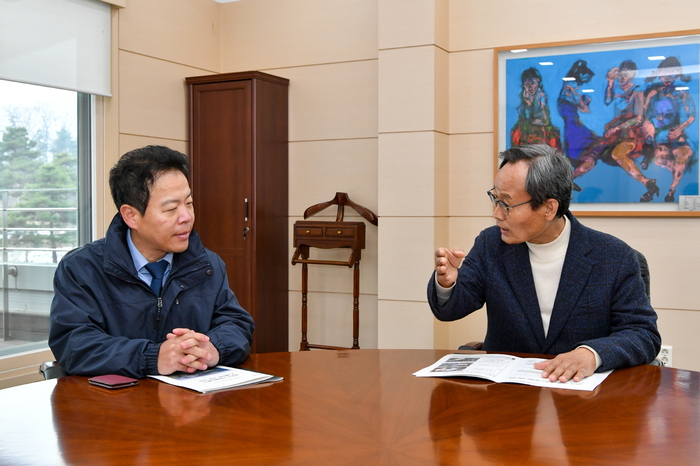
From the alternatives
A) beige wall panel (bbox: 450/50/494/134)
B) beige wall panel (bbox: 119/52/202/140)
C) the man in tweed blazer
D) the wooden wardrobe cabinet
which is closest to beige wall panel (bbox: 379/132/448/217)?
beige wall panel (bbox: 450/50/494/134)

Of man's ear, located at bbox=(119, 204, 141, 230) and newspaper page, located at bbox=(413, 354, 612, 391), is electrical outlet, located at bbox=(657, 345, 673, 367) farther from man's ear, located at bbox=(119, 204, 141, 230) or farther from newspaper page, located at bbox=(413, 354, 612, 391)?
man's ear, located at bbox=(119, 204, 141, 230)

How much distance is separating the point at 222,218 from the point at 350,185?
989 millimetres

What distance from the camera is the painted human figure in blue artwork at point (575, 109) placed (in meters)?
4.24

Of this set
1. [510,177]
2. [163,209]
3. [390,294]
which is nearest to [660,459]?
[510,177]

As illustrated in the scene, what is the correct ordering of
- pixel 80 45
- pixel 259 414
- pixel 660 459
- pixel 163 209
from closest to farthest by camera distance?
pixel 660 459 → pixel 259 414 → pixel 163 209 → pixel 80 45

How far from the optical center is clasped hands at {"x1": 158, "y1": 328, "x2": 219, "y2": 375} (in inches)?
A: 76.5

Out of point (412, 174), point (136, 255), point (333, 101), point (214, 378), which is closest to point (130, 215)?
point (136, 255)

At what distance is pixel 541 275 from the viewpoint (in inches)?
97.2

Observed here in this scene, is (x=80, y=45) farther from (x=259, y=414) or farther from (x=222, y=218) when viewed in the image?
(x=259, y=414)

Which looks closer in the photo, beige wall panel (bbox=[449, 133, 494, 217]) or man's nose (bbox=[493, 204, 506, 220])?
man's nose (bbox=[493, 204, 506, 220])

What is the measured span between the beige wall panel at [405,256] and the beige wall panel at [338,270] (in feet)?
1.43

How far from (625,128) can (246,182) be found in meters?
2.60

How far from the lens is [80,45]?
443 cm

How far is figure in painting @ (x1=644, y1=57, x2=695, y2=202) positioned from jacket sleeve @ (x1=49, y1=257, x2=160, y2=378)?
324cm
